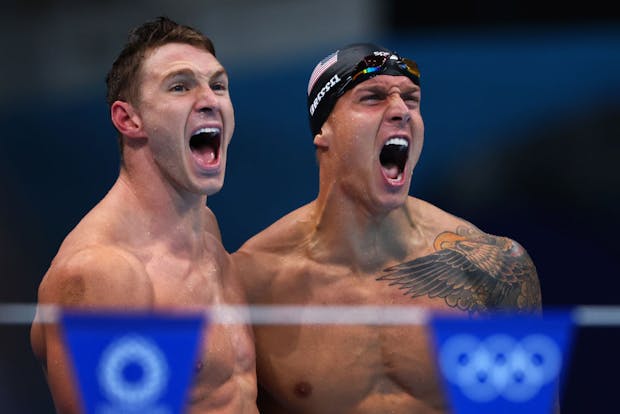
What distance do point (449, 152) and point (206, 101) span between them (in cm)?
231

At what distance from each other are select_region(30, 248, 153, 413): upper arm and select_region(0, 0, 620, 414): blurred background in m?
2.18

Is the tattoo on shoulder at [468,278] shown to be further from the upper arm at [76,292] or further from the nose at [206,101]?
the upper arm at [76,292]

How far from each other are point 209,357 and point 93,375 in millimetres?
716

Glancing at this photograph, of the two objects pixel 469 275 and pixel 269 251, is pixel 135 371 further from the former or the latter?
pixel 469 275

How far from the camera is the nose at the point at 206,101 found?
2961 mm

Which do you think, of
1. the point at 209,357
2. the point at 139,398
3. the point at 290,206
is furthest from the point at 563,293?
the point at 139,398

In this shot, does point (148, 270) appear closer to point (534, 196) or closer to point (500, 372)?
point (500, 372)

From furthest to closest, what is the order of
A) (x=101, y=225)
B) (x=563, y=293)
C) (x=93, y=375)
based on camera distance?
(x=563, y=293) → (x=101, y=225) → (x=93, y=375)

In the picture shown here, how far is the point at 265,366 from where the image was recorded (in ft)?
10.6

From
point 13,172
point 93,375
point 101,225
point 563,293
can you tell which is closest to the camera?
point 93,375

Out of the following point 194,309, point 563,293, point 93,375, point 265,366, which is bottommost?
point 563,293

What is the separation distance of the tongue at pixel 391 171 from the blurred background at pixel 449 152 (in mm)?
1737

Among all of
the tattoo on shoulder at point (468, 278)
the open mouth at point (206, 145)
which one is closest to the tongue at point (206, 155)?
the open mouth at point (206, 145)

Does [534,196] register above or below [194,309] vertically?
below
